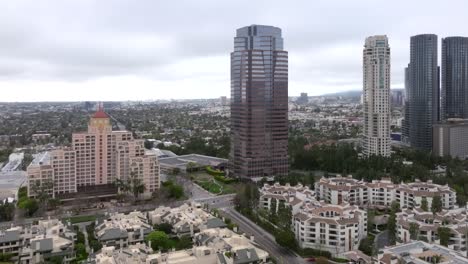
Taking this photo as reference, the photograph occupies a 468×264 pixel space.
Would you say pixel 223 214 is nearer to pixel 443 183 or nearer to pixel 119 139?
pixel 119 139

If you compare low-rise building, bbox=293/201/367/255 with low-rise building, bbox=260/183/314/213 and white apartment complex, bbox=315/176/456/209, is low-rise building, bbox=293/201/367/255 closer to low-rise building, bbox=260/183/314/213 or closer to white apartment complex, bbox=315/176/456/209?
low-rise building, bbox=260/183/314/213

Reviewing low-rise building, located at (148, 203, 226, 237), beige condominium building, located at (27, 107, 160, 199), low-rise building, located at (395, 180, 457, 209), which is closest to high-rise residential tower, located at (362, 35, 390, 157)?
low-rise building, located at (395, 180, 457, 209)

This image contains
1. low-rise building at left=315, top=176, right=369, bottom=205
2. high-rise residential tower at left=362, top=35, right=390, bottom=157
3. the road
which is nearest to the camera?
the road

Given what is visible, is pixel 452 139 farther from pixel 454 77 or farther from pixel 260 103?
pixel 260 103

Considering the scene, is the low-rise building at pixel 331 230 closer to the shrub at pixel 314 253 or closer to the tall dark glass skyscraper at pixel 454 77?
the shrub at pixel 314 253

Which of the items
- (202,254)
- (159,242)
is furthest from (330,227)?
(159,242)

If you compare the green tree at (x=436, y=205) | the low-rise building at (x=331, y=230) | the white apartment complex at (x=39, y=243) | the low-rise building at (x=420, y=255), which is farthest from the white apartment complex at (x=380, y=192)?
the white apartment complex at (x=39, y=243)

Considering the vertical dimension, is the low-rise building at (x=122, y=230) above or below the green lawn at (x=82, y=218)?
above
